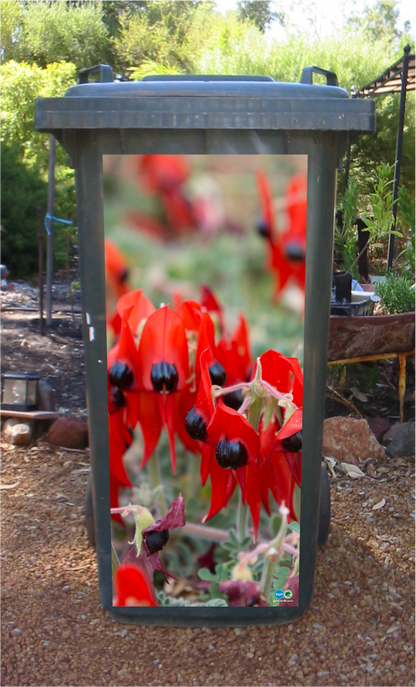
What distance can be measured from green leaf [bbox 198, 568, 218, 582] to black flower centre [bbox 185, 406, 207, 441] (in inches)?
17.3

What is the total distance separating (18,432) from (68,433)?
29 cm

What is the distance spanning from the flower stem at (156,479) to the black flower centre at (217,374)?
28cm

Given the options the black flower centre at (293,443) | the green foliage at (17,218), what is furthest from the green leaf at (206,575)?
the green foliage at (17,218)

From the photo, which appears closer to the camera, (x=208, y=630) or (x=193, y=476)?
(x=193, y=476)

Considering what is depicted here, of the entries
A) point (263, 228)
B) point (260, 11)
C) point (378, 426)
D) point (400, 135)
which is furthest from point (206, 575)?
point (260, 11)

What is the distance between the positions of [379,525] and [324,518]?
1.40ft

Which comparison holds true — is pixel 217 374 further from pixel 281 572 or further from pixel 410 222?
pixel 410 222

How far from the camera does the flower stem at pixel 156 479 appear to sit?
1.95 m

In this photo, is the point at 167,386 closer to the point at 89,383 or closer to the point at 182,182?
the point at 89,383

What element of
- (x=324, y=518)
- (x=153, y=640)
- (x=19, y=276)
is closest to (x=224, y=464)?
(x=153, y=640)

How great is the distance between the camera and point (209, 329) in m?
1.87

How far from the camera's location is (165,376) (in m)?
1.99

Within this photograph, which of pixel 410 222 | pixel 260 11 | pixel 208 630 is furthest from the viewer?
pixel 260 11

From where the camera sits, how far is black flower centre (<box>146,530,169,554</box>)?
199cm
